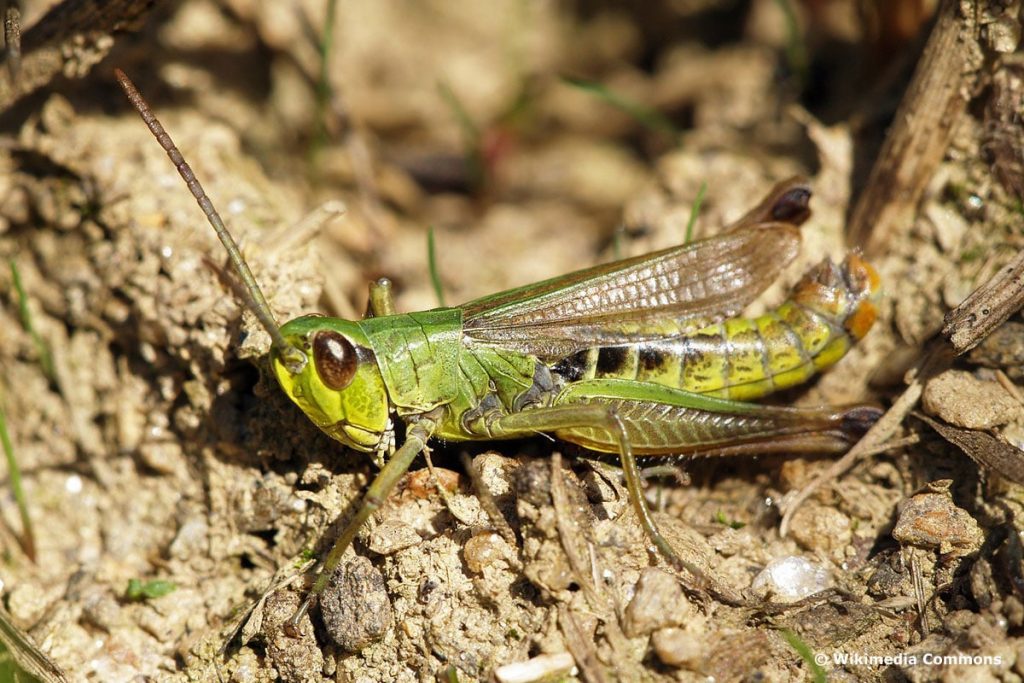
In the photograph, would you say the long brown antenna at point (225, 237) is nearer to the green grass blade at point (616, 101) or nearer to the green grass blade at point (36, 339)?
the green grass blade at point (36, 339)

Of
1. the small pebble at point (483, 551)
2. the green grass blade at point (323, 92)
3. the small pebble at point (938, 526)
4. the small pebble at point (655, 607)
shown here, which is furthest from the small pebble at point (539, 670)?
the green grass blade at point (323, 92)

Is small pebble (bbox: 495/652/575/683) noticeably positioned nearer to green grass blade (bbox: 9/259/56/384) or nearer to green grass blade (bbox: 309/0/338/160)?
green grass blade (bbox: 9/259/56/384)

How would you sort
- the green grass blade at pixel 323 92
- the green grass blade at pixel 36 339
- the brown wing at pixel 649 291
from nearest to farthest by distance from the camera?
the brown wing at pixel 649 291, the green grass blade at pixel 36 339, the green grass blade at pixel 323 92

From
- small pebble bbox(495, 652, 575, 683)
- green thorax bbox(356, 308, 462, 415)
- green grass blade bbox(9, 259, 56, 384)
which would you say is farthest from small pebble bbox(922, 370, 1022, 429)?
green grass blade bbox(9, 259, 56, 384)

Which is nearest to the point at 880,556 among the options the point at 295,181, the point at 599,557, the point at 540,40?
the point at 599,557

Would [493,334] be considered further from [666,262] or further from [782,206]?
[782,206]

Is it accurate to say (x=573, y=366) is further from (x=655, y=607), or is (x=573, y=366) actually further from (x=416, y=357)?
(x=655, y=607)
